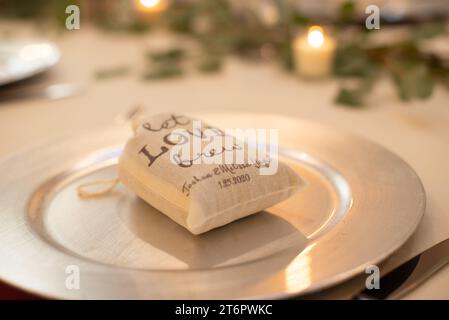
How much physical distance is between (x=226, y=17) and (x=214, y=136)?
865 millimetres

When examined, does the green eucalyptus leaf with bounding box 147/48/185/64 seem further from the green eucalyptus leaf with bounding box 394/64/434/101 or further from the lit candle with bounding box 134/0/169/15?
the green eucalyptus leaf with bounding box 394/64/434/101

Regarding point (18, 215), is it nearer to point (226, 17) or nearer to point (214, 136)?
point (214, 136)

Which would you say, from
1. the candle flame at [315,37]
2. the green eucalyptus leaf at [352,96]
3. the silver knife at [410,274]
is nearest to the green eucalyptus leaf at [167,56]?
the candle flame at [315,37]

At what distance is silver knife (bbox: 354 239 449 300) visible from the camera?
52cm

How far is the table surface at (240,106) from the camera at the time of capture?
893 mm

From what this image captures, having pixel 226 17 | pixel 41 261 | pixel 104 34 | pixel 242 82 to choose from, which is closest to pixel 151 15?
pixel 104 34

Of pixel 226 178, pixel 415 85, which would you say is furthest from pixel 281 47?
pixel 226 178

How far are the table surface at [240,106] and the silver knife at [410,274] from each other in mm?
84

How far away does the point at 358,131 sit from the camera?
972 mm

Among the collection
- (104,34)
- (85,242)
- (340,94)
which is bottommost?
(85,242)

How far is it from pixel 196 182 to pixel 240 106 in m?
0.55

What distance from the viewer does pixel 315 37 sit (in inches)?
48.7

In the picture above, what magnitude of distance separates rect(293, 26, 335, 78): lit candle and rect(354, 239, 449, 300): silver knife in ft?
2.30

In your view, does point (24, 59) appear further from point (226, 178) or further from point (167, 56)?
point (226, 178)
